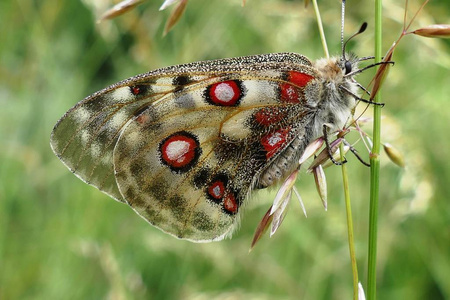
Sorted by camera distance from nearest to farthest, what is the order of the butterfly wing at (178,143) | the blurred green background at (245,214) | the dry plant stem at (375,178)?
the dry plant stem at (375,178) → the butterfly wing at (178,143) → the blurred green background at (245,214)

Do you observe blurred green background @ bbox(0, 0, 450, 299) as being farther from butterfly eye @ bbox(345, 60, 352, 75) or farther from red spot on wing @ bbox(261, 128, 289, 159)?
red spot on wing @ bbox(261, 128, 289, 159)

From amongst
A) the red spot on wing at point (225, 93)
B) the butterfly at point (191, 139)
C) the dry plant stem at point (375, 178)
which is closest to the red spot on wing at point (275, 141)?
the butterfly at point (191, 139)

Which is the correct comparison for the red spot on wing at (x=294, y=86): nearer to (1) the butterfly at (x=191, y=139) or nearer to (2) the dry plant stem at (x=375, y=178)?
(1) the butterfly at (x=191, y=139)

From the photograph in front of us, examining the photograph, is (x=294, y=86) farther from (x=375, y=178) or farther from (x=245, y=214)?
(x=245, y=214)

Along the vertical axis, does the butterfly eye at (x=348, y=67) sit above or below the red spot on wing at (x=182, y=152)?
above

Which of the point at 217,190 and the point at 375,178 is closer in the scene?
the point at 375,178

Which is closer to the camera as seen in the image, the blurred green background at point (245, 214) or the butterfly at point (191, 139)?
the butterfly at point (191, 139)

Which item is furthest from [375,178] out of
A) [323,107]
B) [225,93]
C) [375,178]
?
[225,93]

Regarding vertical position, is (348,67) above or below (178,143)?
above
